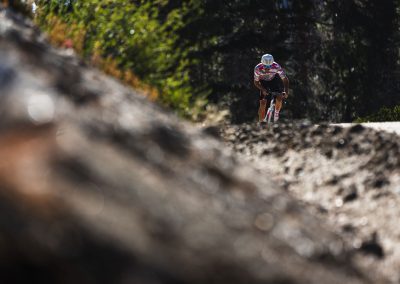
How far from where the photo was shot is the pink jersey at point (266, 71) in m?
12.5

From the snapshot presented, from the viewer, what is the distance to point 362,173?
3.38 metres

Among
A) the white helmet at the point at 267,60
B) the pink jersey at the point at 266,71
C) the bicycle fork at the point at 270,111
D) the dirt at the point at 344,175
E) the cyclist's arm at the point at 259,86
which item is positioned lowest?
the dirt at the point at 344,175

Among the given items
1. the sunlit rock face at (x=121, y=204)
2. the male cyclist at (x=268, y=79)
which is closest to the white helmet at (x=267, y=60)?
the male cyclist at (x=268, y=79)

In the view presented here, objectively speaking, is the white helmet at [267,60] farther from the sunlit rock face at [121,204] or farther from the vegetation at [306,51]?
the sunlit rock face at [121,204]

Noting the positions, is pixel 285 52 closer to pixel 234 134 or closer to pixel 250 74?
pixel 250 74

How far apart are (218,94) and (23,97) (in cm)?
1821

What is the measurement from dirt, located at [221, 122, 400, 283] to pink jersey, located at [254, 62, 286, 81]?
26.7 ft

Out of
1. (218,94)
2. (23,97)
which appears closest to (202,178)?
(23,97)

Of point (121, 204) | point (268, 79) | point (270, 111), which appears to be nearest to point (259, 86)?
point (268, 79)

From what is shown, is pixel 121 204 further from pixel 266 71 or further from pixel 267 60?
pixel 266 71

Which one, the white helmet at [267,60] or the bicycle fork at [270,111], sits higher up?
the white helmet at [267,60]

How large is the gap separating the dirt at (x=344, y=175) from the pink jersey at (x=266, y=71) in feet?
26.7

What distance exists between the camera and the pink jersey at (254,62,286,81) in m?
12.5

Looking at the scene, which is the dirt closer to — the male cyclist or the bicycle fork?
the male cyclist
